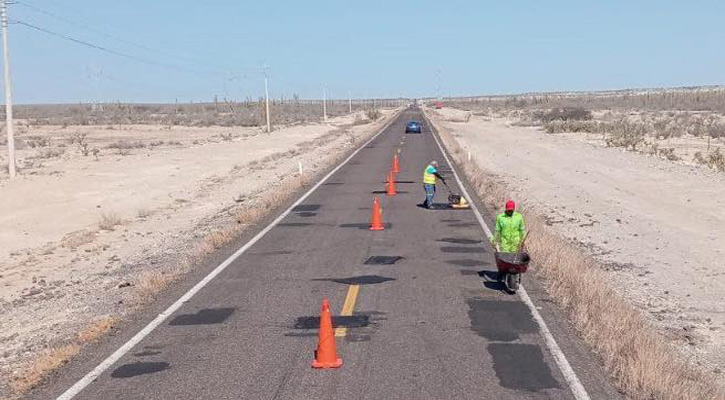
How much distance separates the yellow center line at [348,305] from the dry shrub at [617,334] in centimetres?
283

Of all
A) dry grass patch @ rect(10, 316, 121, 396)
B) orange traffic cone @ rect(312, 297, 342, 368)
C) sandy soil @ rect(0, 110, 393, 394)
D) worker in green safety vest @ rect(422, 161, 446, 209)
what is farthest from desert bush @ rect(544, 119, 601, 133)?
orange traffic cone @ rect(312, 297, 342, 368)

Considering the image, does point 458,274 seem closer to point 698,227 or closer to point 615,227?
point 615,227

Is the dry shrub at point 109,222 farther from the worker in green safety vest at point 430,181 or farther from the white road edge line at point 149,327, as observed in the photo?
the worker in green safety vest at point 430,181

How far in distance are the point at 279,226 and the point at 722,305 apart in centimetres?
1028

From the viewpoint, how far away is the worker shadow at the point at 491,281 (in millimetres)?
12555

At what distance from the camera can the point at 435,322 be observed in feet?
34.4

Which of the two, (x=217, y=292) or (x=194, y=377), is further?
(x=217, y=292)

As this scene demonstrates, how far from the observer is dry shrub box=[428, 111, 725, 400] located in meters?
7.84

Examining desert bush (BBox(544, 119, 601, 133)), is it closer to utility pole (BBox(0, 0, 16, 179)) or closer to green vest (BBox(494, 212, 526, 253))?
utility pole (BBox(0, 0, 16, 179))

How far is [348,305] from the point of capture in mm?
11430

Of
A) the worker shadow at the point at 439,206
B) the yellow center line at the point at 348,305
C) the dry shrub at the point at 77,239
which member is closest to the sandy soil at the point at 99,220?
the dry shrub at the point at 77,239

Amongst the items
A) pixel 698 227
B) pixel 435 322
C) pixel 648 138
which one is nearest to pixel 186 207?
pixel 698 227

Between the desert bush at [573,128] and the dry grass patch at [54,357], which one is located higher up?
the desert bush at [573,128]

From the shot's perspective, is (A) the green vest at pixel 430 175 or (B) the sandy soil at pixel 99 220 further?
(A) the green vest at pixel 430 175
